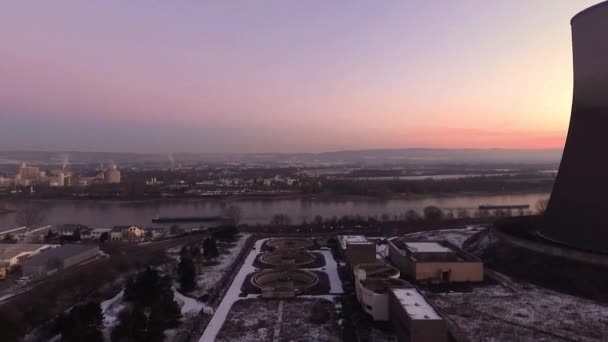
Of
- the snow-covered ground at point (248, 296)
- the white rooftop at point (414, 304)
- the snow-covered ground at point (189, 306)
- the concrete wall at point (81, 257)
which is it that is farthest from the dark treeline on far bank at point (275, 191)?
the white rooftop at point (414, 304)

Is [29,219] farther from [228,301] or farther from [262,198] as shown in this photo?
[228,301]

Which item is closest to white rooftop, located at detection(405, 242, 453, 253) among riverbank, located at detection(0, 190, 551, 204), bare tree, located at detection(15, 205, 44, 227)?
bare tree, located at detection(15, 205, 44, 227)

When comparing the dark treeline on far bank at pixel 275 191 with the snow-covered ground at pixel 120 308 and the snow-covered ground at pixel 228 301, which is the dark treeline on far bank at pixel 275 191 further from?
the snow-covered ground at pixel 120 308

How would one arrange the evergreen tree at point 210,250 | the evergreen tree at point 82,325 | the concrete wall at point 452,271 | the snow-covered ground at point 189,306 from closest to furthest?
the evergreen tree at point 82,325, the snow-covered ground at point 189,306, the concrete wall at point 452,271, the evergreen tree at point 210,250

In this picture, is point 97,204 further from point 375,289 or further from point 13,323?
point 375,289

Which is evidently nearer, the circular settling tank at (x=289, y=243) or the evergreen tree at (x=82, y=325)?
the evergreen tree at (x=82, y=325)

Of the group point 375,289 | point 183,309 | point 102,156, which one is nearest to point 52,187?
point 183,309

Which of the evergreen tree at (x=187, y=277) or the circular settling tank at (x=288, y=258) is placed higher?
the evergreen tree at (x=187, y=277)
